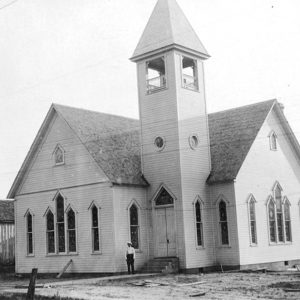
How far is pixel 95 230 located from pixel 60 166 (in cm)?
419

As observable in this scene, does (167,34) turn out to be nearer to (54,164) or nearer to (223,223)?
(54,164)

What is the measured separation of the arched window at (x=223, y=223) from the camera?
30.2 metres

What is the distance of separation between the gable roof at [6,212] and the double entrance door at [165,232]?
15.4m

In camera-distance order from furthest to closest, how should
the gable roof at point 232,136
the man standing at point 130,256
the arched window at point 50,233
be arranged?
the arched window at point 50,233
the gable roof at point 232,136
the man standing at point 130,256

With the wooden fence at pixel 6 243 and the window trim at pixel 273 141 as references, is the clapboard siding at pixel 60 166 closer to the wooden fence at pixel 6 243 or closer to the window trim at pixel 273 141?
the wooden fence at pixel 6 243

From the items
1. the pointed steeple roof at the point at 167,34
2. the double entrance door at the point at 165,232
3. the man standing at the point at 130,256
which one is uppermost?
the pointed steeple roof at the point at 167,34

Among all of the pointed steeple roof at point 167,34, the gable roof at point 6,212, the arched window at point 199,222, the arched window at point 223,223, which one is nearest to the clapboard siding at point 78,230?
the arched window at point 199,222

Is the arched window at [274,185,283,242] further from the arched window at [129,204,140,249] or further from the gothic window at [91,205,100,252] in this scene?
the gothic window at [91,205,100,252]

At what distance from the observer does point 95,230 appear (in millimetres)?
29766

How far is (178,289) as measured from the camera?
803 inches

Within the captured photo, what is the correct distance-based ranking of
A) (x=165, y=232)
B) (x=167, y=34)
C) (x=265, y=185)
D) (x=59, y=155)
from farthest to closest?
(x=265, y=185) < (x=59, y=155) < (x=167, y=34) < (x=165, y=232)

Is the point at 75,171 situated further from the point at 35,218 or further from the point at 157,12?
the point at 157,12

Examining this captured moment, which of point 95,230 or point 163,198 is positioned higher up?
point 163,198

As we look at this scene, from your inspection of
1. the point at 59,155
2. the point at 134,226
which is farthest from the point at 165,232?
the point at 59,155
